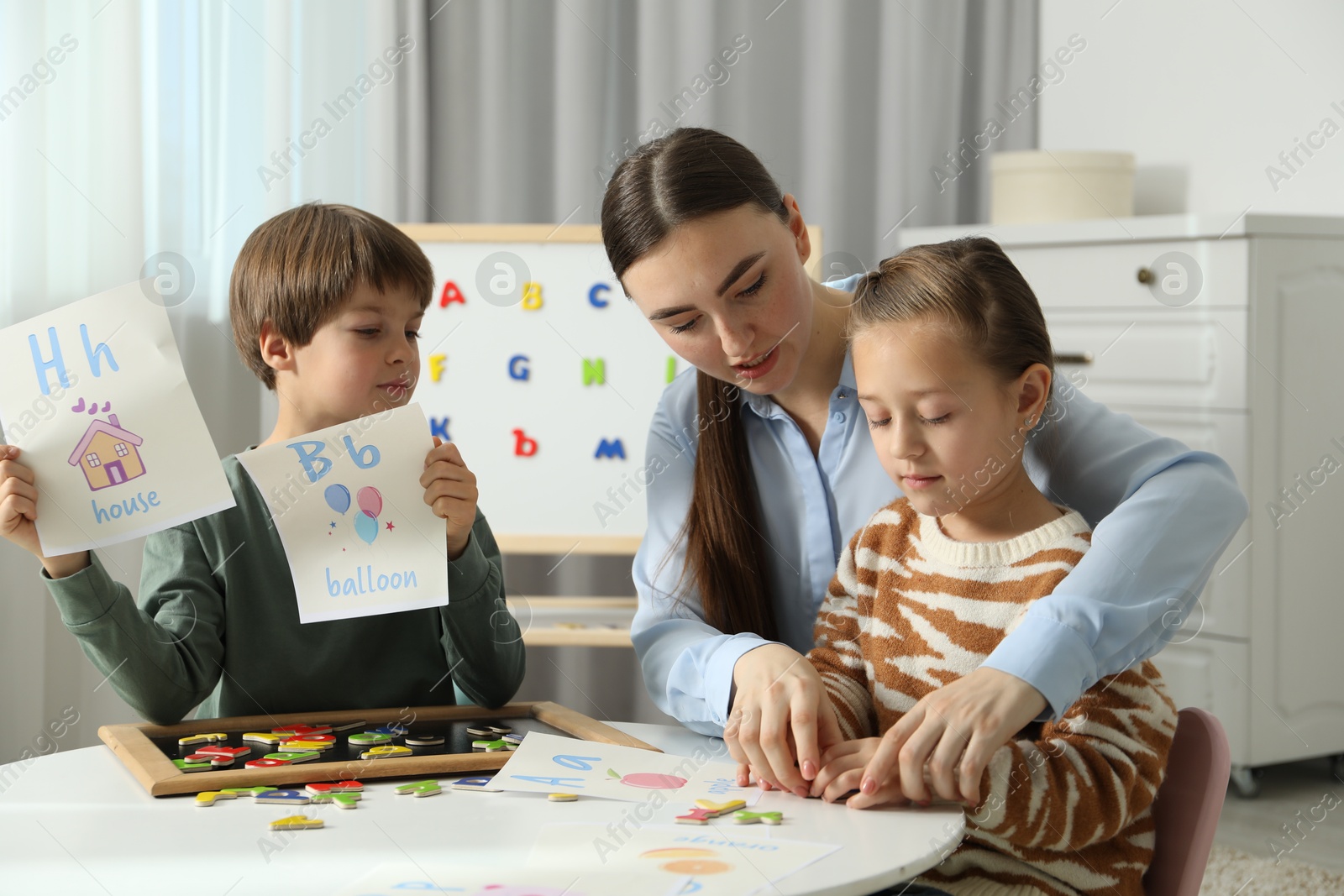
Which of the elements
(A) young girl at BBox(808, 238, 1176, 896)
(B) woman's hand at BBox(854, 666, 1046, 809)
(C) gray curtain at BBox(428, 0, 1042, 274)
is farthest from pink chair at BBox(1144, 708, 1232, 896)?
(C) gray curtain at BBox(428, 0, 1042, 274)

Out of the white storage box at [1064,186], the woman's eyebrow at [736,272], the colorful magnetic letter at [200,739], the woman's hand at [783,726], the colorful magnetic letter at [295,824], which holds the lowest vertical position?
the colorful magnetic letter at [200,739]

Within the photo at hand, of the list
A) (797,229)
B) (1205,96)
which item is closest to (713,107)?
(1205,96)

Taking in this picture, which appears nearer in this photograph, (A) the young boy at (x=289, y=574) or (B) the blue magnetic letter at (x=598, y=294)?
(A) the young boy at (x=289, y=574)

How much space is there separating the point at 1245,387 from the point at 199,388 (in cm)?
201

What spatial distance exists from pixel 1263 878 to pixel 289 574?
1.64 meters

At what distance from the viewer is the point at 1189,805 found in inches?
36.8

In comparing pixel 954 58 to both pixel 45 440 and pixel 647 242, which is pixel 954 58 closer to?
pixel 647 242

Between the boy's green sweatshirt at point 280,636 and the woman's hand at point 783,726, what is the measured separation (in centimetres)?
34

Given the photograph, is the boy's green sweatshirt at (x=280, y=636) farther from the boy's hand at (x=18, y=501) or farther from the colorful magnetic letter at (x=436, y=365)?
the colorful magnetic letter at (x=436, y=365)

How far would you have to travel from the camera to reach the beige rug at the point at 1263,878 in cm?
191

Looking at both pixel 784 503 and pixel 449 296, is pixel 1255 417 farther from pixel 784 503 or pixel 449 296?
pixel 449 296

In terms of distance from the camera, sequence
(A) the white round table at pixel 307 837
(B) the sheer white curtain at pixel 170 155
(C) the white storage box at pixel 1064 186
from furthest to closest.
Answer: (C) the white storage box at pixel 1064 186 → (B) the sheer white curtain at pixel 170 155 → (A) the white round table at pixel 307 837

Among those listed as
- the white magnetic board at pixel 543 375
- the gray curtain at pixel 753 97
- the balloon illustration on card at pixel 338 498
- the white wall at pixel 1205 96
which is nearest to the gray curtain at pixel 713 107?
the gray curtain at pixel 753 97

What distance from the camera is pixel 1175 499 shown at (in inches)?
39.0
